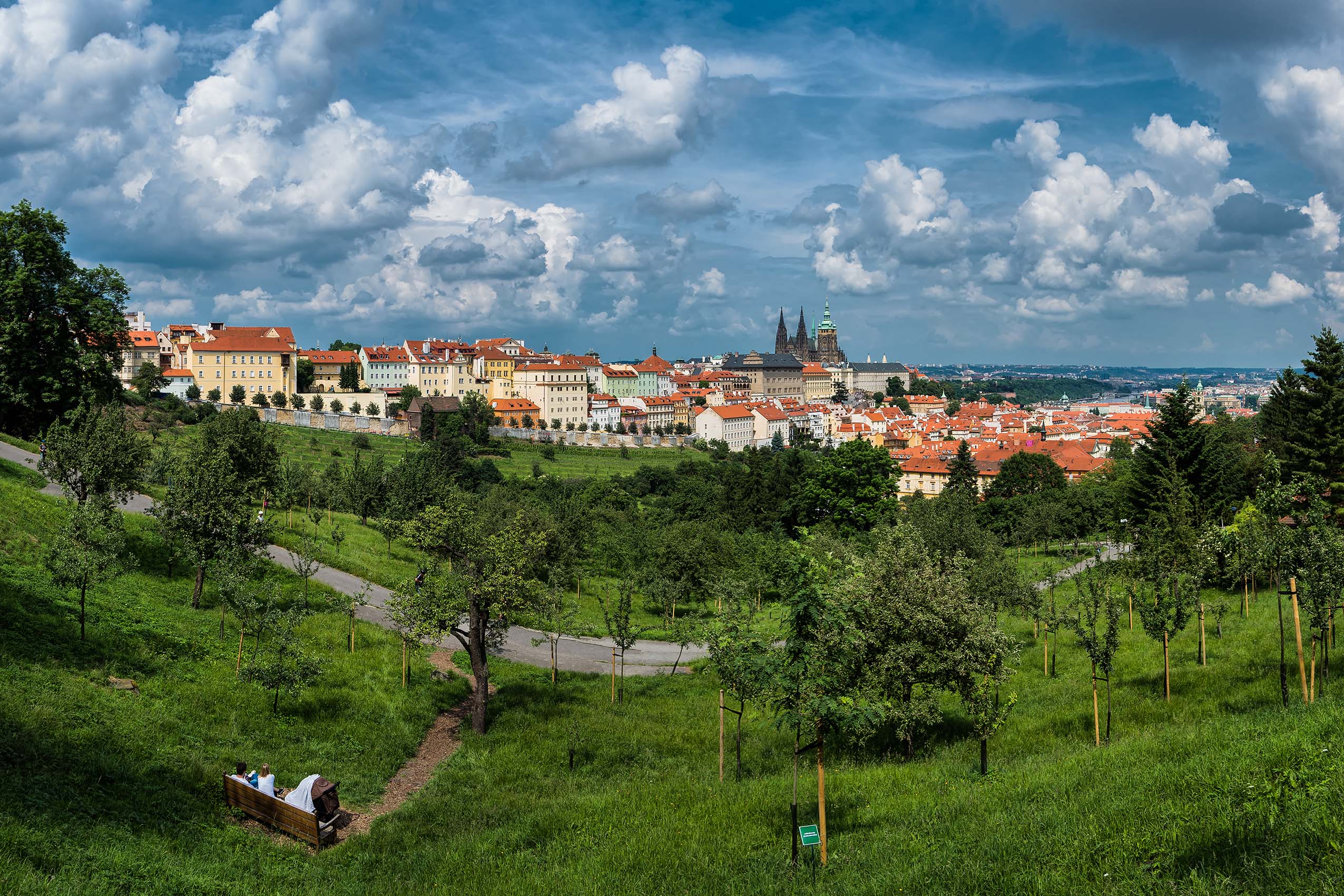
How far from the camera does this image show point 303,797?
12.1 meters

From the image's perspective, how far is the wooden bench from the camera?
11.7 meters

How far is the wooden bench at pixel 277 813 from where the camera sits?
11.7m

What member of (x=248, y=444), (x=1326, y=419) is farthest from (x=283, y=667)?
(x=1326, y=419)

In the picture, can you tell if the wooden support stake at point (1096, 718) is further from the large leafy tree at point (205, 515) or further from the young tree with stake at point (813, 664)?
the large leafy tree at point (205, 515)

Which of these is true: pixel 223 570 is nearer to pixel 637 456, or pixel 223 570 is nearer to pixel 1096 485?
pixel 1096 485

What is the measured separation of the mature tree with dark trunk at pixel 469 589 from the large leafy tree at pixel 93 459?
30.0 ft

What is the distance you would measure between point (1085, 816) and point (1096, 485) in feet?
199

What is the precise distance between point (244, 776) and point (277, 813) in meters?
1.00

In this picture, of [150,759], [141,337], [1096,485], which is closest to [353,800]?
[150,759]

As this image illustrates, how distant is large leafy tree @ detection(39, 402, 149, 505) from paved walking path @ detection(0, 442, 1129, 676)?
778 millimetres

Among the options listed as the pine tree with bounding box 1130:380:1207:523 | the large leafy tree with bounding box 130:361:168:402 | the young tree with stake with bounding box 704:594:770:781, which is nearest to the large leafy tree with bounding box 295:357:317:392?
the large leafy tree with bounding box 130:361:168:402

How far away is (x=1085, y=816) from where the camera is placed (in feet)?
29.9

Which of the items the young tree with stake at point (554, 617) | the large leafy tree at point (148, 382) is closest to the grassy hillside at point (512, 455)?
the large leafy tree at point (148, 382)

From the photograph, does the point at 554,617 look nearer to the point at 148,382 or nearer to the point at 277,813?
the point at 277,813
